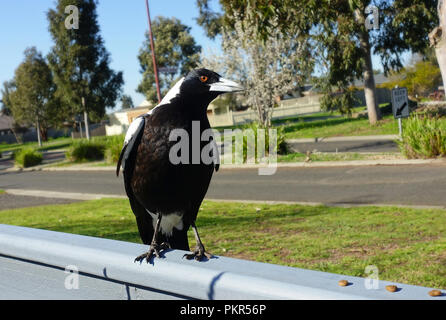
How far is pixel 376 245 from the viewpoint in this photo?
215 inches

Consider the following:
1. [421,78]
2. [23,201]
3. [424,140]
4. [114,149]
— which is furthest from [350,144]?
[421,78]

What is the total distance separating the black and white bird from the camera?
184cm

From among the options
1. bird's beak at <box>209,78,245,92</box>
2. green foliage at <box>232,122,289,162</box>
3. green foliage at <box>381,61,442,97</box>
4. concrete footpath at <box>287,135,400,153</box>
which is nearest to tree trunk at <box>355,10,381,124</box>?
concrete footpath at <box>287,135,400,153</box>

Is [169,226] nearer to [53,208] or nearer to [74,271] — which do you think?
[74,271]

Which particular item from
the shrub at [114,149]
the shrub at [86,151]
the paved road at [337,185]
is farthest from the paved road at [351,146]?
the shrub at [86,151]

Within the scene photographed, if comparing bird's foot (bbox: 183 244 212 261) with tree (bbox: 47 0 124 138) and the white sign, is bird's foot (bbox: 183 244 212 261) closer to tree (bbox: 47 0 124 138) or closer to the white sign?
the white sign

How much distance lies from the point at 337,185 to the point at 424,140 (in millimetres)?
3496

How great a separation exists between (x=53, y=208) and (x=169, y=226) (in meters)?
9.88

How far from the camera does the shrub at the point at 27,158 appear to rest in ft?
88.4

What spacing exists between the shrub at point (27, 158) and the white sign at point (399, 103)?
67.8ft

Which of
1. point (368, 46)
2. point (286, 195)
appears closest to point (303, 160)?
point (286, 195)

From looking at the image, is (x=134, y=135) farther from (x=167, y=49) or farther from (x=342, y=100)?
(x=167, y=49)

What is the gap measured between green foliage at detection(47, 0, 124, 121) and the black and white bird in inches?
939

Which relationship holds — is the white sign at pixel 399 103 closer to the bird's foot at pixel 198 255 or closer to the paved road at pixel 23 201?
the paved road at pixel 23 201
